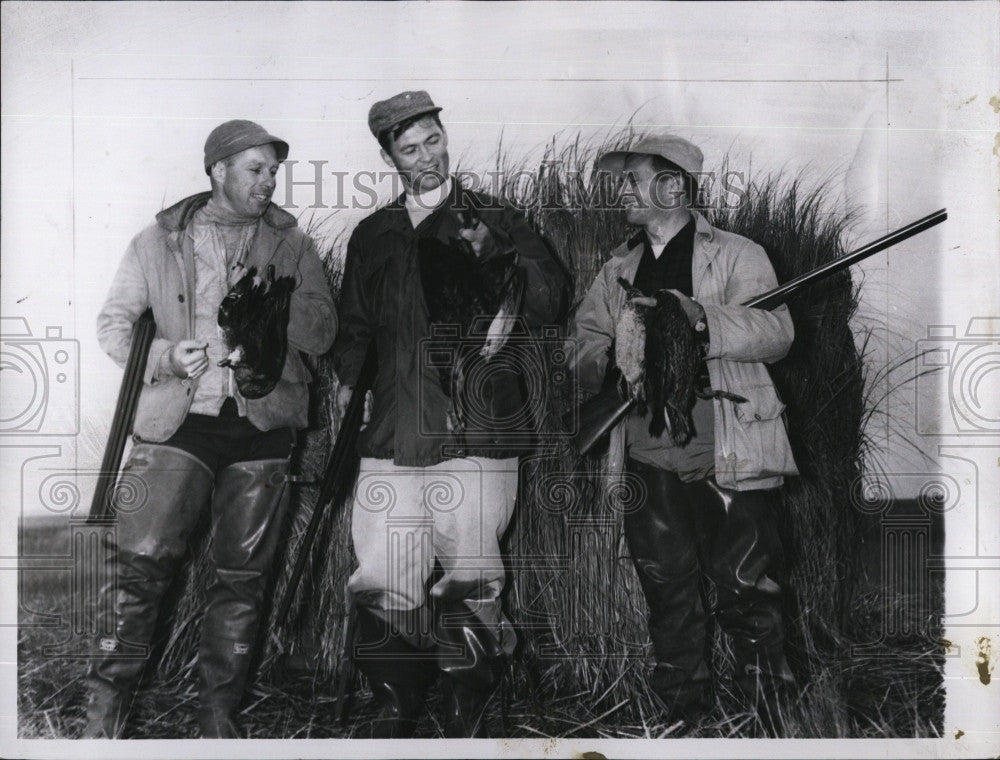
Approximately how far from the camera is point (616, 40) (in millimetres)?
3537

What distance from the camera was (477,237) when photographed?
11.1 feet

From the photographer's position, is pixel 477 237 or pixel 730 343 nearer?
pixel 730 343

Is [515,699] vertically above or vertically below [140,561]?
below

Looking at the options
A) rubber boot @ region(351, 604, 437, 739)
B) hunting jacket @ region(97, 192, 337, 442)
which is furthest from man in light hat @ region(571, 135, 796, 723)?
hunting jacket @ region(97, 192, 337, 442)

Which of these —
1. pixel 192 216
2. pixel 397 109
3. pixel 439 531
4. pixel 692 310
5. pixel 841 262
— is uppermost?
pixel 397 109

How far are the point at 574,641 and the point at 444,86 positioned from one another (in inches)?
75.8

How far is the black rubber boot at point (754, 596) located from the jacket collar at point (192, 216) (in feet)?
5.52

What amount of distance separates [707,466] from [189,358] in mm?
1719

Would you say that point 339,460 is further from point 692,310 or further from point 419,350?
point 692,310

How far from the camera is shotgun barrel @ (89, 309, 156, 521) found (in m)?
3.39

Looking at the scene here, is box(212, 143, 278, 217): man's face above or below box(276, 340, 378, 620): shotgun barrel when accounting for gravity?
above

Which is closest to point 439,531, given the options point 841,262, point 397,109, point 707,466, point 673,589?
point 673,589

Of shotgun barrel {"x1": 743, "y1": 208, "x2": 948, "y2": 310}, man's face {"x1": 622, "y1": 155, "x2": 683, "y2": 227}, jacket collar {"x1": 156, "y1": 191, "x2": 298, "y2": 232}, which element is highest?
man's face {"x1": 622, "y1": 155, "x2": 683, "y2": 227}

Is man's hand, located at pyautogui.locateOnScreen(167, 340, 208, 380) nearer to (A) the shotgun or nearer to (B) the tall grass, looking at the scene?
(B) the tall grass
